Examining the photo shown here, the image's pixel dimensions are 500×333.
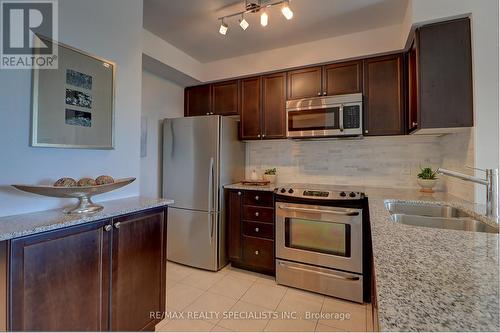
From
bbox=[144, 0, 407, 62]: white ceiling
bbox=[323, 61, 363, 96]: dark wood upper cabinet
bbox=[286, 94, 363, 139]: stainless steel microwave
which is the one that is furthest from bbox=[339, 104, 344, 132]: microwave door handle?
bbox=[144, 0, 407, 62]: white ceiling

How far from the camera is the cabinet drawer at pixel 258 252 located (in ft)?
8.59

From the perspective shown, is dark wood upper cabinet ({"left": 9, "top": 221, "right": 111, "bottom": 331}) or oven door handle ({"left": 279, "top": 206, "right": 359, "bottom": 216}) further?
oven door handle ({"left": 279, "top": 206, "right": 359, "bottom": 216})

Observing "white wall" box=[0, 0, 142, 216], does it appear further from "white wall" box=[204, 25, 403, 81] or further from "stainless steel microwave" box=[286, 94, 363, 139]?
"stainless steel microwave" box=[286, 94, 363, 139]

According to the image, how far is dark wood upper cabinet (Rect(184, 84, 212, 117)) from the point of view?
3336mm

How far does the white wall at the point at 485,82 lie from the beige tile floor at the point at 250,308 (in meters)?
1.37

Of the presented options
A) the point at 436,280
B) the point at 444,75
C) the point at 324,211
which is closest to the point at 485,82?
the point at 444,75

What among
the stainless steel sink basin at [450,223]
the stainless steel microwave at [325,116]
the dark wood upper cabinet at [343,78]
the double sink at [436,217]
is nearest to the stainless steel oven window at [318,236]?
the double sink at [436,217]

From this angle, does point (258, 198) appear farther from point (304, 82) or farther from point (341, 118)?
point (304, 82)

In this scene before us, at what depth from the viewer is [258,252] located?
2.68 meters

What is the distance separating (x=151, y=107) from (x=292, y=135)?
5.71ft

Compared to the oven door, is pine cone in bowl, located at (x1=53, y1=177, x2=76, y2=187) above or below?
above

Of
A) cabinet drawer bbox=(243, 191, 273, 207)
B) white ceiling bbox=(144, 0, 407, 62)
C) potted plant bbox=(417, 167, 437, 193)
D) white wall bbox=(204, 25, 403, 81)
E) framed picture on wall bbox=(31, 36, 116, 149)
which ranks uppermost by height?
white ceiling bbox=(144, 0, 407, 62)

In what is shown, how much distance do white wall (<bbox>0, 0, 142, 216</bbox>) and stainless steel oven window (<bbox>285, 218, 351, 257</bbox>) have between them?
1516 millimetres

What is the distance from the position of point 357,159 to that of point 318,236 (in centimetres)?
109
